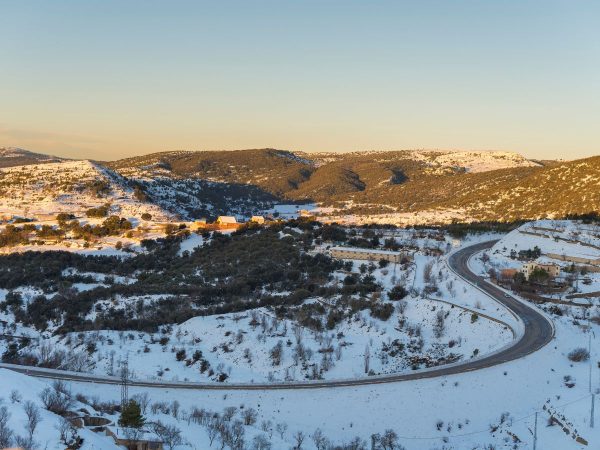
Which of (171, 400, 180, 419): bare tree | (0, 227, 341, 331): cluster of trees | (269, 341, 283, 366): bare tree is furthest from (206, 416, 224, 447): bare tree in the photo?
(0, 227, 341, 331): cluster of trees

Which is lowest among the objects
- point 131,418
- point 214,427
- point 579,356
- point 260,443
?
point 260,443

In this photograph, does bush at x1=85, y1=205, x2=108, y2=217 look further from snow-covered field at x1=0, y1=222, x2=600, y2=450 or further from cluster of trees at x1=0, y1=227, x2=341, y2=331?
snow-covered field at x1=0, y1=222, x2=600, y2=450

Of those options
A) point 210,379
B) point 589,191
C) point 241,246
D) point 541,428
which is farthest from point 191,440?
point 589,191

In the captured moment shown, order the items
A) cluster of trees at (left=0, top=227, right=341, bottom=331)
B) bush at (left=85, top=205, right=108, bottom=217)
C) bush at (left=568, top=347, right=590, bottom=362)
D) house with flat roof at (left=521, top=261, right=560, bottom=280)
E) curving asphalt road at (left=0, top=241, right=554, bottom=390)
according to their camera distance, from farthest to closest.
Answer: bush at (left=85, top=205, right=108, bottom=217) < house with flat roof at (left=521, top=261, right=560, bottom=280) < cluster of trees at (left=0, top=227, right=341, bottom=331) < bush at (left=568, top=347, right=590, bottom=362) < curving asphalt road at (left=0, top=241, right=554, bottom=390)

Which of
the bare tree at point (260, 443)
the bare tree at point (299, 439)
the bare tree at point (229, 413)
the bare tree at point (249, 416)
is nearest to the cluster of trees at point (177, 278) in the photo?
the bare tree at point (229, 413)

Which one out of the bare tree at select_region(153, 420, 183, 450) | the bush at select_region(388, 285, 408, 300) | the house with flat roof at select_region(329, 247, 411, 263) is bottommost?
the bare tree at select_region(153, 420, 183, 450)

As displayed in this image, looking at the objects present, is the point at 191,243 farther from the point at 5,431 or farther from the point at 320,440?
the point at 5,431

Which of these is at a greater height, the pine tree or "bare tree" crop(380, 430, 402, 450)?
the pine tree

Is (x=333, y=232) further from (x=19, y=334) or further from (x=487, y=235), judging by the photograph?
(x=19, y=334)

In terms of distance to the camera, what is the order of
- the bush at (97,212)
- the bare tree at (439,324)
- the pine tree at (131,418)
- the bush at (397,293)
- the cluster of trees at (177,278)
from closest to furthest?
the pine tree at (131,418), the bare tree at (439,324), the bush at (397,293), the cluster of trees at (177,278), the bush at (97,212)

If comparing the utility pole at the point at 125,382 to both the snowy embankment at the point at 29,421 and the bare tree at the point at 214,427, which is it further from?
the snowy embankment at the point at 29,421

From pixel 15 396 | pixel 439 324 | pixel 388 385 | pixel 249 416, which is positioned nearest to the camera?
pixel 15 396

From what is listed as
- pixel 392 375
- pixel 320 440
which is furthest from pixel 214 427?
pixel 392 375
